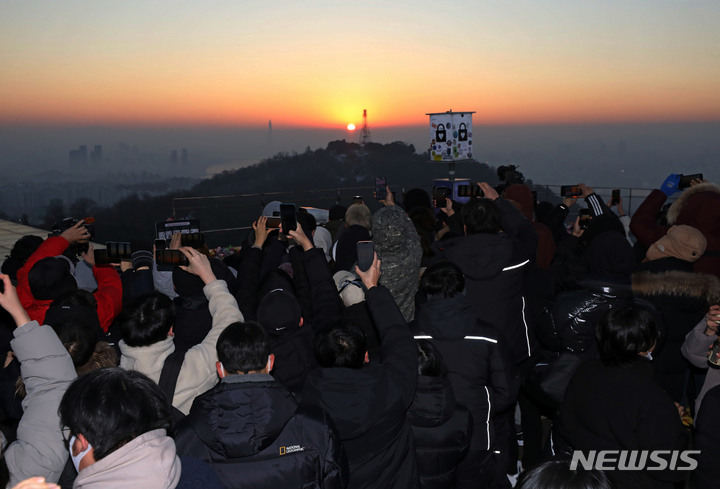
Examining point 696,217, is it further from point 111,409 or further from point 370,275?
point 111,409

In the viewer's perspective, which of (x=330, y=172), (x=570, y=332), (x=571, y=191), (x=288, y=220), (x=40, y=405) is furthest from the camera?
(x=330, y=172)

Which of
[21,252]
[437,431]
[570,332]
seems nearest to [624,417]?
[570,332]

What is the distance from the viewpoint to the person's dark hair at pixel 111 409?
143cm

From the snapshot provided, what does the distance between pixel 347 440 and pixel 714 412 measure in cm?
135

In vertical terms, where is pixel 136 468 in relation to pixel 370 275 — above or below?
below

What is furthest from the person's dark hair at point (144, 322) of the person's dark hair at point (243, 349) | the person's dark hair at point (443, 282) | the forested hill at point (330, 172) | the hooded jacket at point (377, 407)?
the forested hill at point (330, 172)

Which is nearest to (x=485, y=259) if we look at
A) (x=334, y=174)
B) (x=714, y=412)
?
(x=714, y=412)

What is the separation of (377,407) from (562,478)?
804 mm

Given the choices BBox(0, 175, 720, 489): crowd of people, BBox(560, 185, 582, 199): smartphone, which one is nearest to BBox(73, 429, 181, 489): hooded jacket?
BBox(0, 175, 720, 489): crowd of people

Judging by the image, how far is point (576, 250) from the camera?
449cm

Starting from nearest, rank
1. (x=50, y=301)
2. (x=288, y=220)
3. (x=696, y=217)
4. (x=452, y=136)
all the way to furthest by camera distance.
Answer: (x=288, y=220) → (x=50, y=301) → (x=696, y=217) → (x=452, y=136)

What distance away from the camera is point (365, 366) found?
2066mm

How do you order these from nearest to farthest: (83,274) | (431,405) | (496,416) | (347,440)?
1. (347,440)
2. (431,405)
3. (496,416)
4. (83,274)

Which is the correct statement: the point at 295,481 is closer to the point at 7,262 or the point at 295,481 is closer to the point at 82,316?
the point at 82,316
